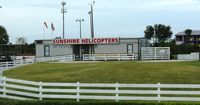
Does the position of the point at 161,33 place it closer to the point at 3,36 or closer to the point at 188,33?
the point at 188,33

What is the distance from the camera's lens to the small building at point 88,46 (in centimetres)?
6469

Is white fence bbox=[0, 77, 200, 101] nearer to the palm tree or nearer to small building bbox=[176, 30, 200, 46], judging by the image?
small building bbox=[176, 30, 200, 46]

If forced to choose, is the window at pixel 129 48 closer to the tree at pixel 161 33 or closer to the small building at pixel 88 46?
the small building at pixel 88 46

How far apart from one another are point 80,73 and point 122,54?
100 ft

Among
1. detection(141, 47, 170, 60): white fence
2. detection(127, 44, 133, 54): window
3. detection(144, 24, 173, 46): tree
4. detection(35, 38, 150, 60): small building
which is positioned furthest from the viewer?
detection(144, 24, 173, 46): tree

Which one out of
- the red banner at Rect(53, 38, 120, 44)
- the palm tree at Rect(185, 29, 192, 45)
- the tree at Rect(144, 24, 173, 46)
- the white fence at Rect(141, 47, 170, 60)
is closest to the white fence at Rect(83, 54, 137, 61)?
the white fence at Rect(141, 47, 170, 60)

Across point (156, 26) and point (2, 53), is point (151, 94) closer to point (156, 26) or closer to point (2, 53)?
point (2, 53)

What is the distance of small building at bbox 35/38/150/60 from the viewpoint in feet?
212

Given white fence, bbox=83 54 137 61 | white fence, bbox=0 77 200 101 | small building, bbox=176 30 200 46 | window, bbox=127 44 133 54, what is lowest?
white fence, bbox=0 77 200 101

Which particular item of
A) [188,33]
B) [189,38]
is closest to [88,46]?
[188,33]

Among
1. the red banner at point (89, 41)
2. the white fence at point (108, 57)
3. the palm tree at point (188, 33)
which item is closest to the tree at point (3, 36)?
the palm tree at point (188, 33)

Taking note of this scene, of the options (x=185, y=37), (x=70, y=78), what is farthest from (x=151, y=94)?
(x=185, y=37)

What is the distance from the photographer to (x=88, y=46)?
6794cm

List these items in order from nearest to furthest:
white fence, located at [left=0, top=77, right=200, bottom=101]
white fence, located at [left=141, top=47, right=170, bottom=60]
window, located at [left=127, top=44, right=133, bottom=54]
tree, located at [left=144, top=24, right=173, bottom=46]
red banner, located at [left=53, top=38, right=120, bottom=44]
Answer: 1. white fence, located at [left=0, top=77, right=200, bottom=101]
2. white fence, located at [left=141, top=47, right=170, bottom=60]
3. window, located at [left=127, top=44, right=133, bottom=54]
4. red banner, located at [left=53, top=38, right=120, bottom=44]
5. tree, located at [left=144, top=24, right=173, bottom=46]
